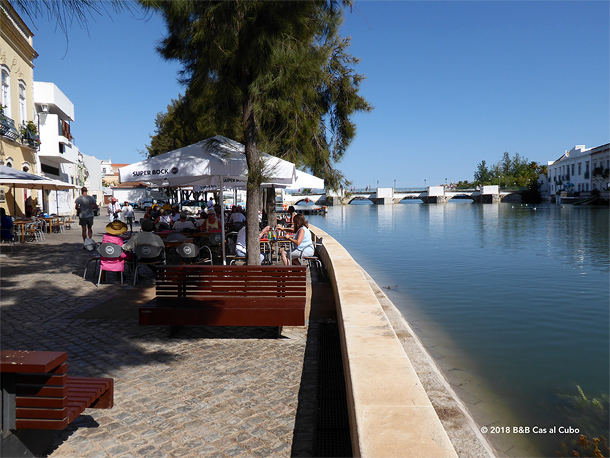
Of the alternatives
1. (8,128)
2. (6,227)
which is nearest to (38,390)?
(6,227)

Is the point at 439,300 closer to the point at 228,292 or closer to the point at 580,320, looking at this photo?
the point at 580,320

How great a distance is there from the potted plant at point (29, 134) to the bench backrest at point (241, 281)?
2073 cm

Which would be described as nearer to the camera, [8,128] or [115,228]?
[115,228]

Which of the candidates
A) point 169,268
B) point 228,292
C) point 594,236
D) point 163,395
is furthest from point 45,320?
point 594,236

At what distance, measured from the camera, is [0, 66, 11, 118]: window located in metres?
20.0

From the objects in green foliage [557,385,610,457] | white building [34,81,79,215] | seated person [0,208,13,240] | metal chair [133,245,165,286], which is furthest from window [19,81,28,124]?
green foliage [557,385,610,457]

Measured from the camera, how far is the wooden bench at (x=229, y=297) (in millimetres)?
5055

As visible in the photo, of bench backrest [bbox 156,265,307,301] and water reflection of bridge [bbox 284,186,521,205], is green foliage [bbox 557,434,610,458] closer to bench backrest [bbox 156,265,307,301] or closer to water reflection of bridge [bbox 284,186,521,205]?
bench backrest [bbox 156,265,307,301]

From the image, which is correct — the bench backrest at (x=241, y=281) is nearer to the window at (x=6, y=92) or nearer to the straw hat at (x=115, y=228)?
the straw hat at (x=115, y=228)

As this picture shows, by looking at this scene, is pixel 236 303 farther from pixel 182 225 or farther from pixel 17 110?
pixel 17 110

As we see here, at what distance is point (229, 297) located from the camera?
521 centimetres

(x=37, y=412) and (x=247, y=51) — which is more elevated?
(x=247, y=51)

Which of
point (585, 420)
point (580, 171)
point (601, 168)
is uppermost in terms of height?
point (580, 171)

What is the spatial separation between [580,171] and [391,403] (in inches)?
3594
